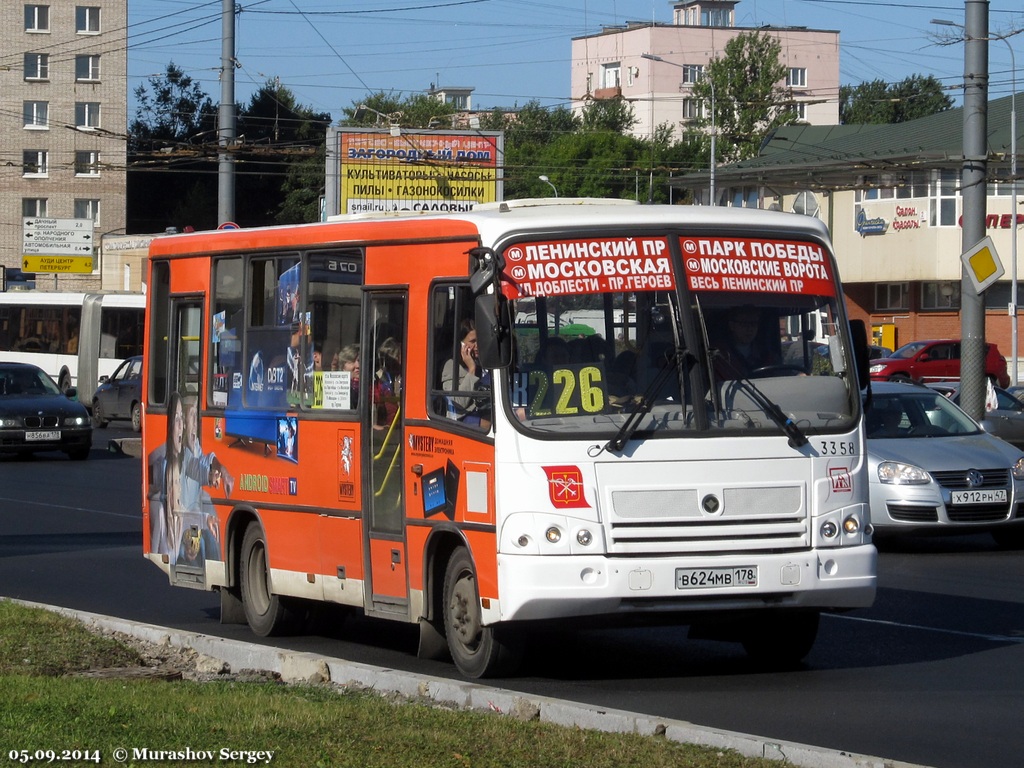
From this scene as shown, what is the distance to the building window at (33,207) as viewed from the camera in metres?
91.1

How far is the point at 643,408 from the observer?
8.65 m

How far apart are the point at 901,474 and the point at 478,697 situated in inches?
339

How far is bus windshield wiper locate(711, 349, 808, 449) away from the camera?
881 cm

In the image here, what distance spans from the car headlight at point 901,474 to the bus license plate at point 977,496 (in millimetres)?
279

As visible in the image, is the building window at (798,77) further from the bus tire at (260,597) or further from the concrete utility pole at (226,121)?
the bus tire at (260,597)

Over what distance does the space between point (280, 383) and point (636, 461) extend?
123 inches

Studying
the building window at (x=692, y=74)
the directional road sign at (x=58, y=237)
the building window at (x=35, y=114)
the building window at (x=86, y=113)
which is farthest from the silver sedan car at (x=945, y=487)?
the building window at (x=692, y=74)

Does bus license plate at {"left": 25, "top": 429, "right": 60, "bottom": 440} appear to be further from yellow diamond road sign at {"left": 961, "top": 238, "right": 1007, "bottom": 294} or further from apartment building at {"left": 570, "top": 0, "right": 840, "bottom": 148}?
apartment building at {"left": 570, "top": 0, "right": 840, "bottom": 148}

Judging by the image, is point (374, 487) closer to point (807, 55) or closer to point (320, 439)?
point (320, 439)

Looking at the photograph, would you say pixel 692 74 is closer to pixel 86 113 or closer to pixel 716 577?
pixel 86 113

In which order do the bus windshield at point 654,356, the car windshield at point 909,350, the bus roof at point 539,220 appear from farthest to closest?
the car windshield at point 909,350, the bus roof at point 539,220, the bus windshield at point 654,356

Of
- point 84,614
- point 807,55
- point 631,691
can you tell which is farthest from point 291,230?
point 807,55

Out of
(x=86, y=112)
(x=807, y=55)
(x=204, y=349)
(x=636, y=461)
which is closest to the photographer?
(x=636, y=461)

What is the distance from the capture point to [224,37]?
28.9 metres
